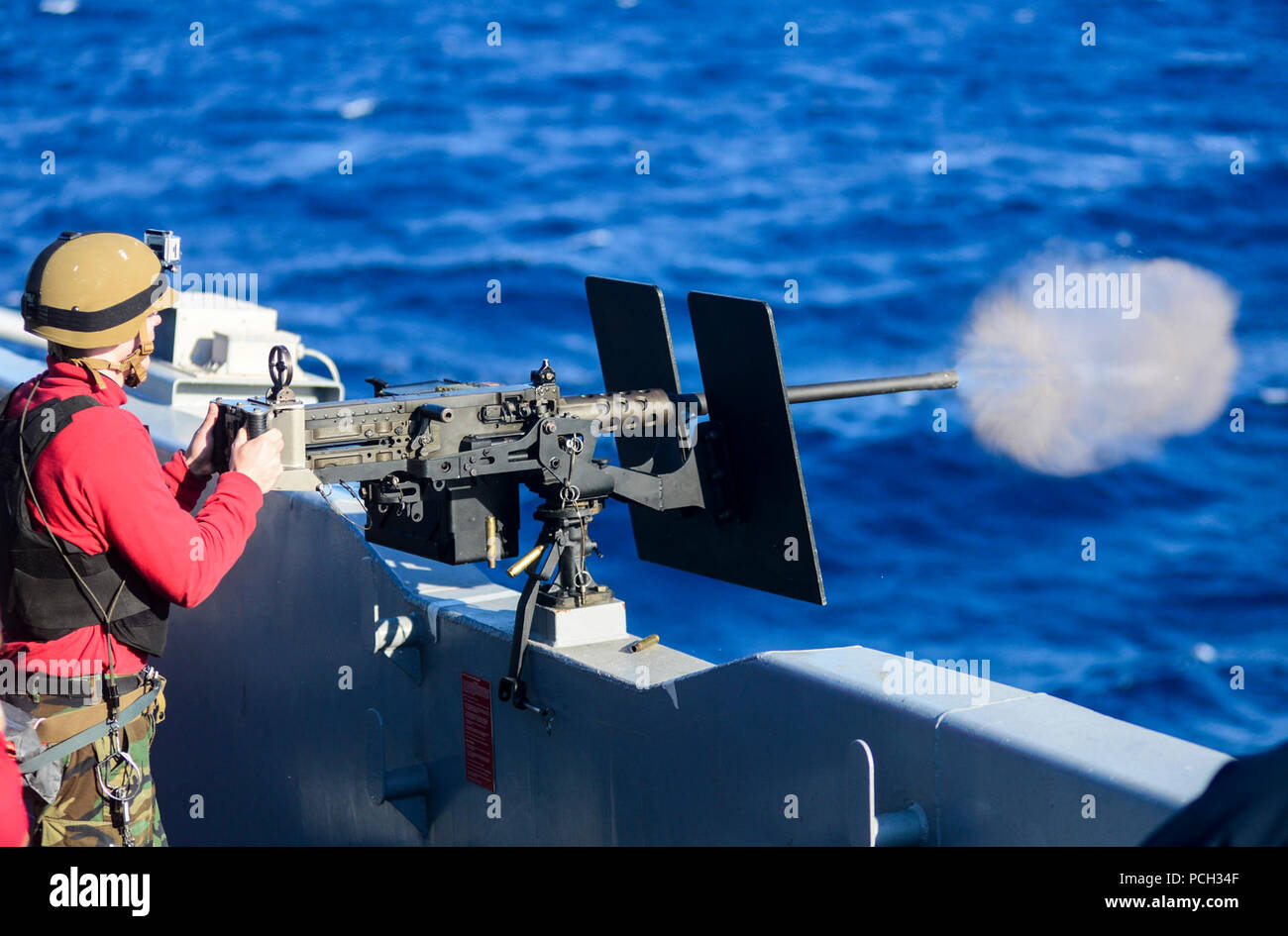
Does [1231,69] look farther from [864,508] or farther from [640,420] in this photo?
[640,420]

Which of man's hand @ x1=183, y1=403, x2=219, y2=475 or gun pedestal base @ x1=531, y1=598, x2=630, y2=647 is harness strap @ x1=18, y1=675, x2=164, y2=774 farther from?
gun pedestal base @ x1=531, y1=598, x2=630, y2=647

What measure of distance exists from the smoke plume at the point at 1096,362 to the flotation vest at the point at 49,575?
12.5 m

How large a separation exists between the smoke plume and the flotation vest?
12.5m

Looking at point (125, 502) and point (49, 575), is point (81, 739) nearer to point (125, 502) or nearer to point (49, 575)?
point (49, 575)

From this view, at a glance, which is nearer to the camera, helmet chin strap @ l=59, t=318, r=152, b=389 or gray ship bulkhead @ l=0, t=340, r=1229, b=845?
gray ship bulkhead @ l=0, t=340, r=1229, b=845

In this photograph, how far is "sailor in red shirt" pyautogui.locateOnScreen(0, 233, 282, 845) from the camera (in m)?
3.37

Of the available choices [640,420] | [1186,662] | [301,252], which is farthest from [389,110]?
[640,420]

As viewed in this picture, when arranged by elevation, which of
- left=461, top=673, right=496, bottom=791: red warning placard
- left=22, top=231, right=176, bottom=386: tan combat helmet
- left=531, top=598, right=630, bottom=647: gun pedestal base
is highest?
left=22, top=231, right=176, bottom=386: tan combat helmet

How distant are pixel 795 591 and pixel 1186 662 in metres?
10.4

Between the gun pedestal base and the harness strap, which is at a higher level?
the gun pedestal base

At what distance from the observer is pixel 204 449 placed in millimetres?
3875
